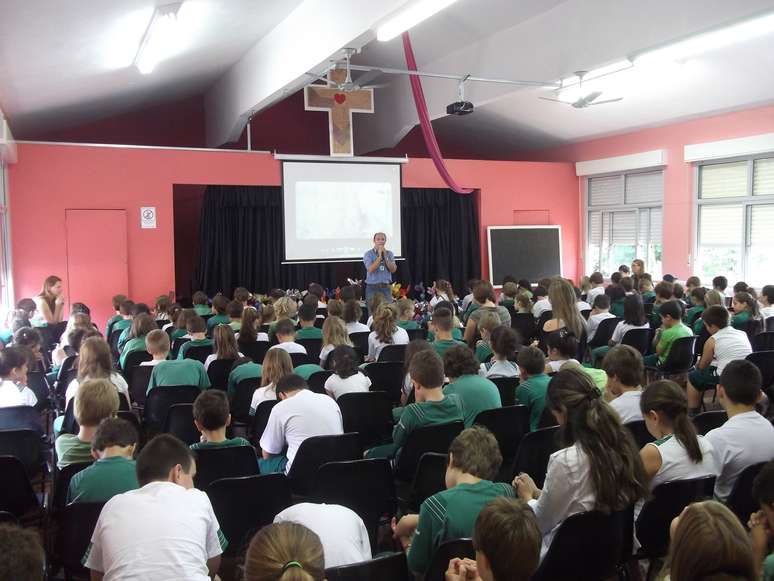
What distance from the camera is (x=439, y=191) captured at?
12227mm

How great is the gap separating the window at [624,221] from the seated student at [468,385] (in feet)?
27.8

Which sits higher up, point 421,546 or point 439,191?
point 439,191

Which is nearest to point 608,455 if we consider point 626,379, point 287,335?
Answer: point 626,379

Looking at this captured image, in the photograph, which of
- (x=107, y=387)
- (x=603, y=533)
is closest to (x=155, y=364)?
(x=107, y=387)

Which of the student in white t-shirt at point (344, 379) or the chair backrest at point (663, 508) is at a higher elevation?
the student in white t-shirt at point (344, 379)

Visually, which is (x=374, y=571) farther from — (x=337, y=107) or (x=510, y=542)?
(x=337, y=107)

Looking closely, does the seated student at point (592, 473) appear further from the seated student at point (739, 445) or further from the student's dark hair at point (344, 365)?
the student's dark hair at point (344, 365)

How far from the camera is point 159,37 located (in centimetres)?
617

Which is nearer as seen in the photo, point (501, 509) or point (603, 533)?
point (501, 509)

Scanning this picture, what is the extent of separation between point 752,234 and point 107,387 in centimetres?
948

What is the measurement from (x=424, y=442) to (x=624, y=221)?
9.70 meters

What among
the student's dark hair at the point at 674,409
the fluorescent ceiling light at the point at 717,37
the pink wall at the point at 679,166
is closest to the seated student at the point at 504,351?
the student's dark hair at the point at 674,409

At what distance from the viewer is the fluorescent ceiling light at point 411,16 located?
507 centimetres

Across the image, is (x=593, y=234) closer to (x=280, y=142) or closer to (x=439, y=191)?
(x=439, y=191)
